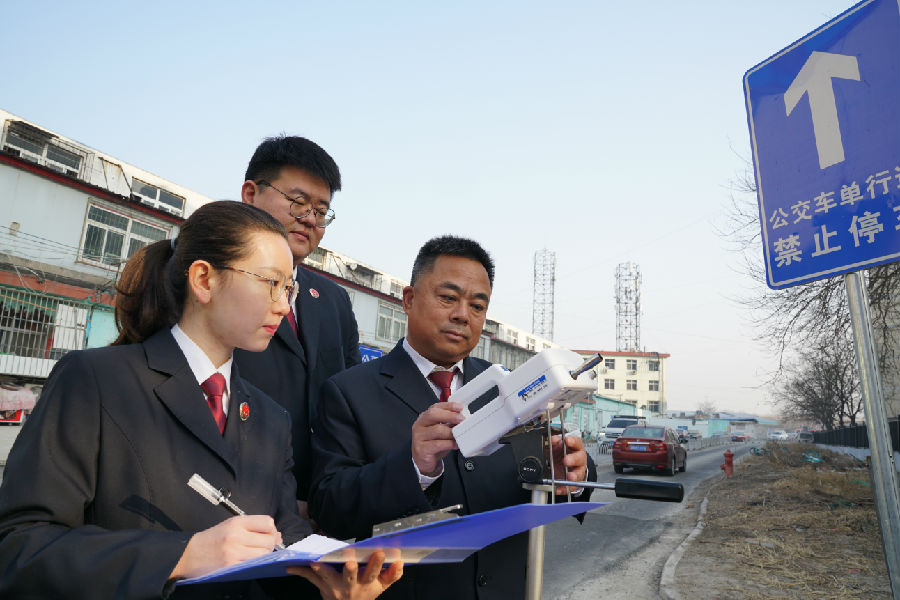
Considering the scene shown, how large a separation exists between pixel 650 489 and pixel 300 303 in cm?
173

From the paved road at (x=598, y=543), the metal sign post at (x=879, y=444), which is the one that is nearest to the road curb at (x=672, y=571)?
the paved road at (x=598, y=543)

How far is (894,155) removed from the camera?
1.85 metres

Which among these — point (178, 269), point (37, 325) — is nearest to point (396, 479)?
point (178, 269)

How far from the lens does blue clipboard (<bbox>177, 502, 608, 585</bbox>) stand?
98cm

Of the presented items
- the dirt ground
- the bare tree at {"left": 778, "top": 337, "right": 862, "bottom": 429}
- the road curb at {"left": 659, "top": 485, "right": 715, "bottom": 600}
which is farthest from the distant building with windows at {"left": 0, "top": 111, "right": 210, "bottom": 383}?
the bare tree at {"left": 778, "top": 337, "right": 862, "bottom": 429}

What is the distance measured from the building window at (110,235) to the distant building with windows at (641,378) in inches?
2296

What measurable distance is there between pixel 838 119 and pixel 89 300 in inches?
615

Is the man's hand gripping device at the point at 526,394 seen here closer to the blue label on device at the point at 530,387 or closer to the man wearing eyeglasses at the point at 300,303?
the blue label on device at the point at 530,387

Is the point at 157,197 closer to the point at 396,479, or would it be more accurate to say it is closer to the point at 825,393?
the point at 396,479

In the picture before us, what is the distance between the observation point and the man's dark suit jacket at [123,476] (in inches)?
40.1

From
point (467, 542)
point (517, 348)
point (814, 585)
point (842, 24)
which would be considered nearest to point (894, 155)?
point (842, 24)

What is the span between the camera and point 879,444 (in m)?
1.73

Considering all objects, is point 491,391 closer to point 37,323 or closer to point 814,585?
point 814,585

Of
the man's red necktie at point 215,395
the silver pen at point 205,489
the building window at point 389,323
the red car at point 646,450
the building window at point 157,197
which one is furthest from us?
the building window at point 389,323
